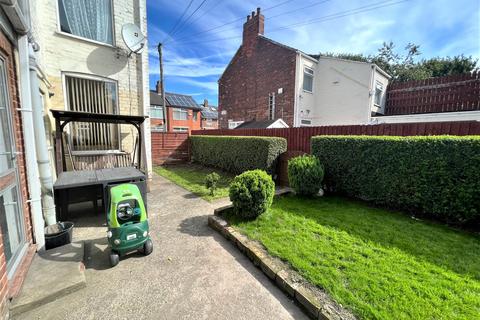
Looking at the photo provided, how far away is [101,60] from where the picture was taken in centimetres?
625

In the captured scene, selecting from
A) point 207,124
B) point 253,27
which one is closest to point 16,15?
point 253,27

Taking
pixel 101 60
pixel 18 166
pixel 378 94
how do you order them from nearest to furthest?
1. pixel 18 166
2. pixel 101 60
3. pixel 378 94

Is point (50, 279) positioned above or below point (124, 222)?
below

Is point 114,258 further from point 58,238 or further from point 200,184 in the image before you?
point 200,184

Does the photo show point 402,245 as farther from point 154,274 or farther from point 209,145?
point 209,145

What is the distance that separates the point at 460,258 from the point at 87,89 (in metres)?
Result: 9.10

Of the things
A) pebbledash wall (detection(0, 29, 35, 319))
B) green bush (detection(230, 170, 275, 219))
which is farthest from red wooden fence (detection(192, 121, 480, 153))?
pebbledash wall (detection(0, 29, 35, 319))

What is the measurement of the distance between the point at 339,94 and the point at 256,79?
587 cm

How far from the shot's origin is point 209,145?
409 inches

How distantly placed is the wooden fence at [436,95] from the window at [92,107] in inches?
630

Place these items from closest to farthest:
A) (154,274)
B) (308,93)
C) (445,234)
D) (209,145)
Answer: (154,274) < (445,234) < (209,145) < (308,93)

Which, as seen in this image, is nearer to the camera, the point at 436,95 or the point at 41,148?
the point at 41,148

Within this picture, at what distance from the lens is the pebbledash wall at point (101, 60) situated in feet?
17.9

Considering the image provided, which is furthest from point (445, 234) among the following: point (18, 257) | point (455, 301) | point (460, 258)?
point (18, 257)
